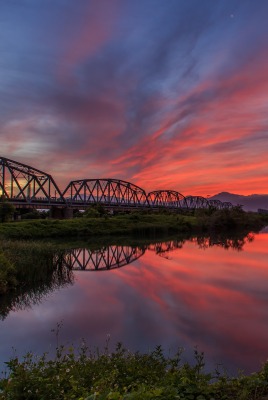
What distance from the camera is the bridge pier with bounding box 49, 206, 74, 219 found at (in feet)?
339

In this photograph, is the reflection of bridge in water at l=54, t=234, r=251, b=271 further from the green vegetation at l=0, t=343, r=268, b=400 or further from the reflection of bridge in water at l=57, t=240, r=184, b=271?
the green vegetation at l=0, t=343, r=268, b=400

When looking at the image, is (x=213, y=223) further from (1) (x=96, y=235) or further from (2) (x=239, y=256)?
(2) (x=239, y=256)

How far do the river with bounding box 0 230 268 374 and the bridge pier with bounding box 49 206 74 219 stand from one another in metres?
72.4

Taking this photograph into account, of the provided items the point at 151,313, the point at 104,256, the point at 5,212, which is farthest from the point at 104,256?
the point at 5,212

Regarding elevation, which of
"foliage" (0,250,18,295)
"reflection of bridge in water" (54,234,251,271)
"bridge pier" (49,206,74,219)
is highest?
"bridge pier" (49,206,74,219)

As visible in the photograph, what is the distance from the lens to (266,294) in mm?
21469

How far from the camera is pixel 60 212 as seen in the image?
352 ft

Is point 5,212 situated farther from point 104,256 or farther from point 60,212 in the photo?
point 60,212

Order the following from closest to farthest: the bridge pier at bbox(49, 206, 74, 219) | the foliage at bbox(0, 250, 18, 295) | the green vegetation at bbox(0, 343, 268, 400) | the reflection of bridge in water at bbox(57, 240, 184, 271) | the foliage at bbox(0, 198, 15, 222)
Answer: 1. the green vegetation at bbox(0, 343, 268, 400)
2. the foliage at bbox(0, 250, 18, 295)
3. the reflection of bridge in water at bbox(57, 240, 184, 271)
4. the foliage at bbox(0, 198, 15, 222)
5. the bridge pier at bbox(49, 206, 74, 219)

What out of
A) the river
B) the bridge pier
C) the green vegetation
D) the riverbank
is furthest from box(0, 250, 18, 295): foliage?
the bridge pier

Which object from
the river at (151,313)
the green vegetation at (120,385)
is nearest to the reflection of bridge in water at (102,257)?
the river at (151,313)

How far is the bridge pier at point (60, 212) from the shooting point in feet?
339

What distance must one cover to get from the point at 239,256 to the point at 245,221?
63.3 m

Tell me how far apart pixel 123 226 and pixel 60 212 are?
39.0m
